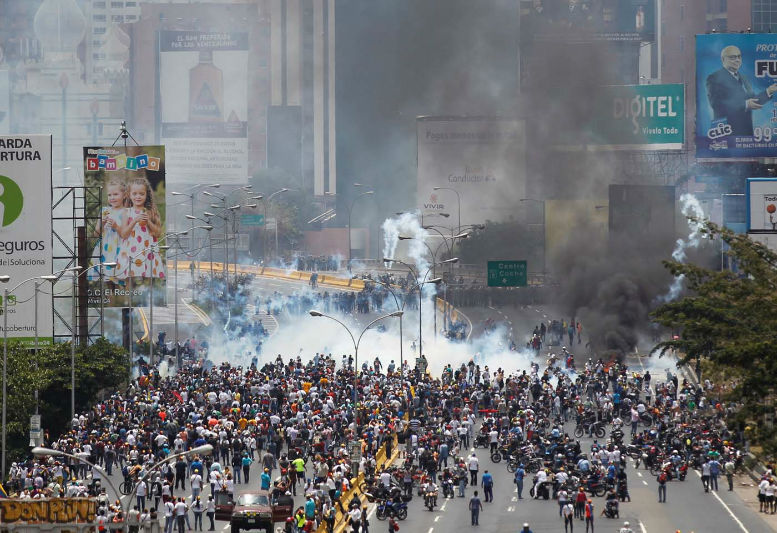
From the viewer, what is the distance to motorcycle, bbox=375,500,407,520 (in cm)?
4409

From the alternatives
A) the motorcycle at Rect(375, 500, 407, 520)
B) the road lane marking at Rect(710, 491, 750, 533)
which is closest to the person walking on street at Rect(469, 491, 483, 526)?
the motorcycle at Rect(375, 500, 407, 520)

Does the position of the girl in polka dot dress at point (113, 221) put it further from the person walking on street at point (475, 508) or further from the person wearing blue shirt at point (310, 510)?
the person wearing blue shirt at point (310, 510)

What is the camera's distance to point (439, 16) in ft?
589

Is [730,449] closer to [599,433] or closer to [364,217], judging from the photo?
[599,433]

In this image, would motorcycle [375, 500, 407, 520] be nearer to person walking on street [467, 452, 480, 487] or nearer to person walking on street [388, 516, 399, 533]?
person walking on street [388, 516, 399, 533]

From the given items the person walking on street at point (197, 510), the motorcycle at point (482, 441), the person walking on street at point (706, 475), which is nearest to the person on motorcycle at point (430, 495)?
the person walking on street at point (197, 510)

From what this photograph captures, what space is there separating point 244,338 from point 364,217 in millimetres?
91959

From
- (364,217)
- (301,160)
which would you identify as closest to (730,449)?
(364,217)

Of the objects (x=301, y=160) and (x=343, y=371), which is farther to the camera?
(x=301, y=160)

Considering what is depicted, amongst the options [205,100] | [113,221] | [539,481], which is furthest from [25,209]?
[205,100]

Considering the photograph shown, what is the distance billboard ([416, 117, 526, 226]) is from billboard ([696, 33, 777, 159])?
3234 centimetres

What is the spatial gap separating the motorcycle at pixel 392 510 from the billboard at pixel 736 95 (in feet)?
181

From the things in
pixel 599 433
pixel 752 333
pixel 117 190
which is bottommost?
pixel 599 433

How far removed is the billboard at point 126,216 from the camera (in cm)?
7119
